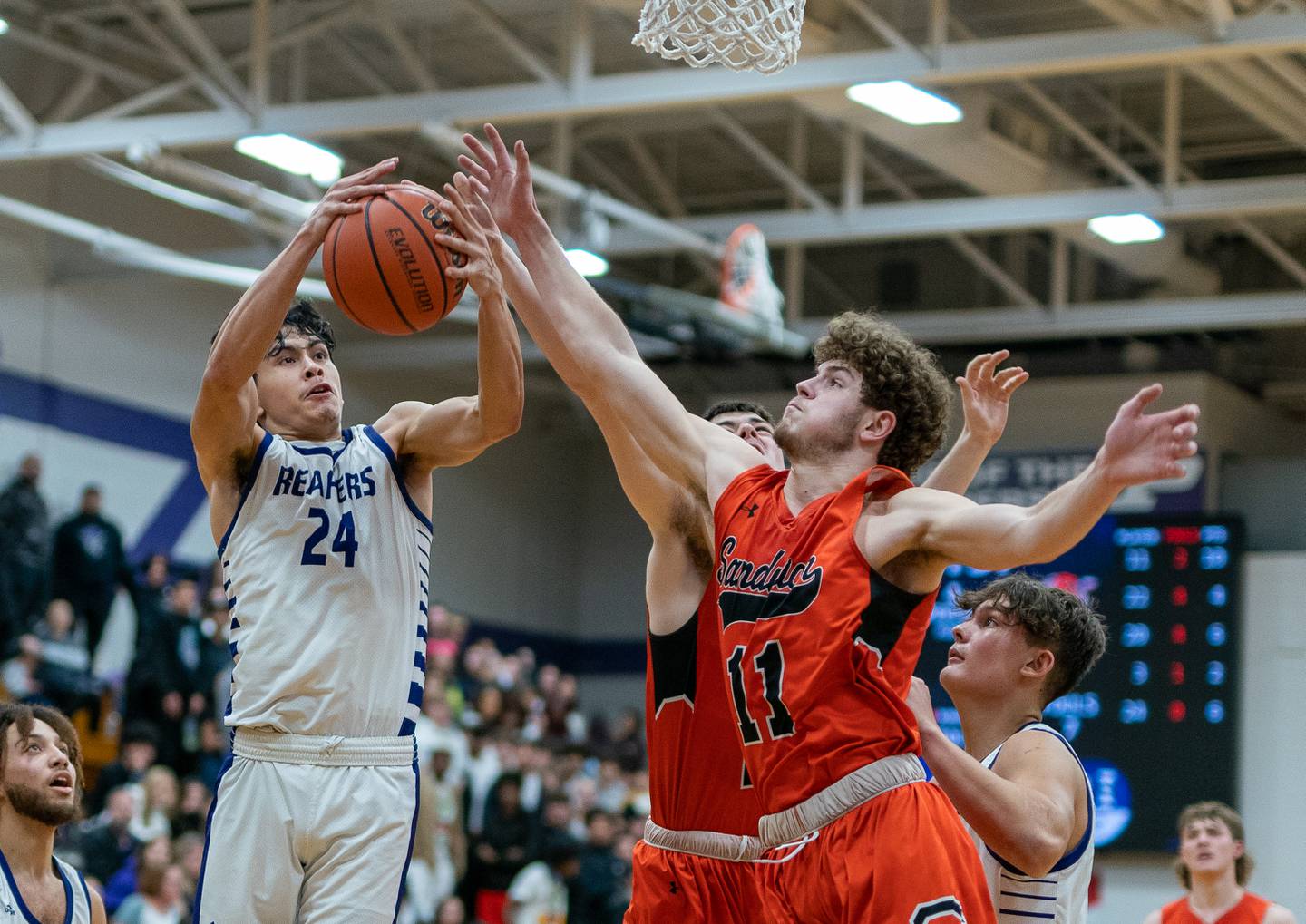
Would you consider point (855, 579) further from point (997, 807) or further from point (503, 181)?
point (503, 181)

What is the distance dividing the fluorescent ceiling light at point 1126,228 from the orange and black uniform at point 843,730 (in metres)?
11.6

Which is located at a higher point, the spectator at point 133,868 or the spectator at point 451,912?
the spectator at point 133,868

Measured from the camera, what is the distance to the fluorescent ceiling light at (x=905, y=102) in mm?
12570

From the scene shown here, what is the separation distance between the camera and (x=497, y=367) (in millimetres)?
4848

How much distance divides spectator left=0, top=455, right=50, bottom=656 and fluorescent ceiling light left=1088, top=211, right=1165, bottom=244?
994 centimetres

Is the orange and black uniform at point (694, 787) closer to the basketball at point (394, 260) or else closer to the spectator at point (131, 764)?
the basketball at point (394, 260)

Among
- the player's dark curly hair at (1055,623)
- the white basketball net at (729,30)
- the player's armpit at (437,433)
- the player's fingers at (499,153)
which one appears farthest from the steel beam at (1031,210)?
the player's armpit at (437,433)

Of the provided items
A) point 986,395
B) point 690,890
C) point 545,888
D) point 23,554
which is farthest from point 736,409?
point 23,554

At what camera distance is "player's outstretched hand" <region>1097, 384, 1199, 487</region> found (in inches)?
148

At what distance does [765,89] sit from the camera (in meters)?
12.4

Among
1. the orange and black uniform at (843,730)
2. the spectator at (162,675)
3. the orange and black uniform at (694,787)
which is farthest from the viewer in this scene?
the spectator at (162,675)

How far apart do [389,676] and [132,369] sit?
50.6ft

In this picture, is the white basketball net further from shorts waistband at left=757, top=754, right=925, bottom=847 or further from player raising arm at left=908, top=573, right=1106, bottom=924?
shorts waistband at left=757, top=754, right=925, bottom=847

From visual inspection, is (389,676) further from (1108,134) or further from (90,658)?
(1108,134)
